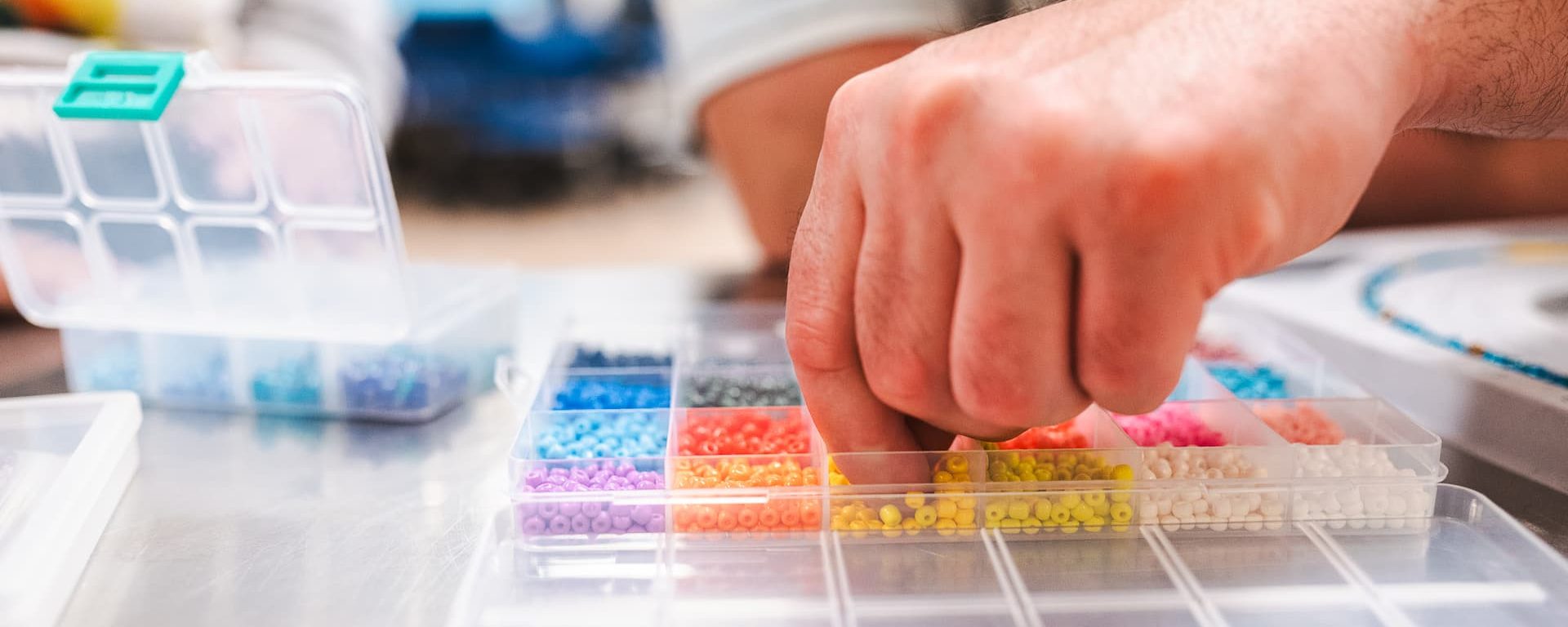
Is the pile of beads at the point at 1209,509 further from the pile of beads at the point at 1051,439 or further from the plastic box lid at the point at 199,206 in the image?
the plastic box lid at the point at 199,206

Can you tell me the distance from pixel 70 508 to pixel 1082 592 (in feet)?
1.91

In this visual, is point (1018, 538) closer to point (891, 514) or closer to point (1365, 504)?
point (891, 514)

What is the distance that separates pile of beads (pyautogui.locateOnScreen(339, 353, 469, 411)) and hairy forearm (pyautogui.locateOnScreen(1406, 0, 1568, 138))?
69 centimetres

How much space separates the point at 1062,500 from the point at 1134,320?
188mm

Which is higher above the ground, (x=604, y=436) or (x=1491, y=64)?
(x=1491, y=64)

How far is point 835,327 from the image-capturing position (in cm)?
58

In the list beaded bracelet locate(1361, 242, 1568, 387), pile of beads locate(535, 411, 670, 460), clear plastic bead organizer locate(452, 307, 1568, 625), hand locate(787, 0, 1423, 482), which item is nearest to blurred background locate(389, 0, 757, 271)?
beaded bracelet locate(1361, 242, 1568, 387)

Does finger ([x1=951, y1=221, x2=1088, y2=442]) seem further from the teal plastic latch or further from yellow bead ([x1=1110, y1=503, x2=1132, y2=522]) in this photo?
the teal plastic latch

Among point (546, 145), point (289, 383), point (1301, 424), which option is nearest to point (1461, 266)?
point (1301, 424)

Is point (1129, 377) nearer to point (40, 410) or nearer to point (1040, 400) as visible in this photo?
point (1040, 400)

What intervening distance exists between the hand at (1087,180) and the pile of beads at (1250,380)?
0.38 meters

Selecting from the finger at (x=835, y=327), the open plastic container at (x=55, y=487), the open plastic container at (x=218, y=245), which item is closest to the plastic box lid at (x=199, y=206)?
the open plastic container at (x=218, y=245)

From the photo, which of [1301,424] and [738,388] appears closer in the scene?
[1301,424]

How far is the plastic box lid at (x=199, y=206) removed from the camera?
0.76 metres
